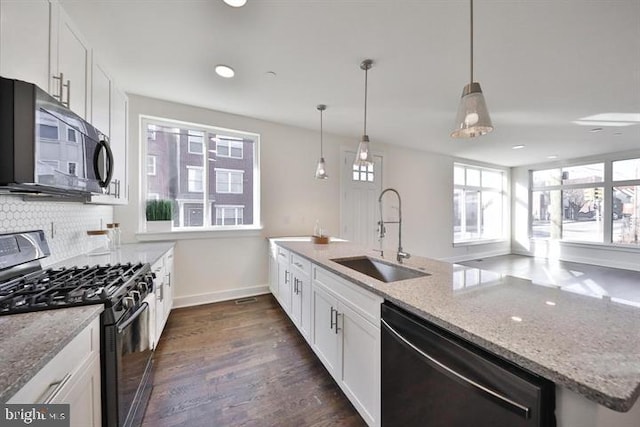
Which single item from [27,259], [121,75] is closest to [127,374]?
[27,259]

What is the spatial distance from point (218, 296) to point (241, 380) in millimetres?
1728

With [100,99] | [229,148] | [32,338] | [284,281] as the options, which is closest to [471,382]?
[32,338]

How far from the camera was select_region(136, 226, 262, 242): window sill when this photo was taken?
A: 3.01 meters

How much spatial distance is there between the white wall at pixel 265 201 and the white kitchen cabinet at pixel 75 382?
7.71 ft

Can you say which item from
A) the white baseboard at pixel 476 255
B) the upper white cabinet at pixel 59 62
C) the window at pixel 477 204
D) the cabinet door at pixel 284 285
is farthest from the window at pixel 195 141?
the window at pixel 477 204

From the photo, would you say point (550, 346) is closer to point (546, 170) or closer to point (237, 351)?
point (237, 351)

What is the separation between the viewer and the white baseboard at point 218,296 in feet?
10.4

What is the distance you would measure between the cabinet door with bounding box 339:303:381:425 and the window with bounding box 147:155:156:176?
3030mm

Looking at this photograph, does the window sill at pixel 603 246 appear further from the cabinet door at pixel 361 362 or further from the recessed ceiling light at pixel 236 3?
the recessed ceiling light at pixel 236 3

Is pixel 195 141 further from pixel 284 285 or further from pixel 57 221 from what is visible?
pixel 284 285

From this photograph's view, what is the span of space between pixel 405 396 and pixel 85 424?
4.27 feet

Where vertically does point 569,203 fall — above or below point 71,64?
below

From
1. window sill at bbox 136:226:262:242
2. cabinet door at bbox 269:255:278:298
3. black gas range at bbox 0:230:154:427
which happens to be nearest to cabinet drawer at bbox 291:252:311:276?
cabinet door at bbox 269:255:278:298

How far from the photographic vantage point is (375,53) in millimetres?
2119
